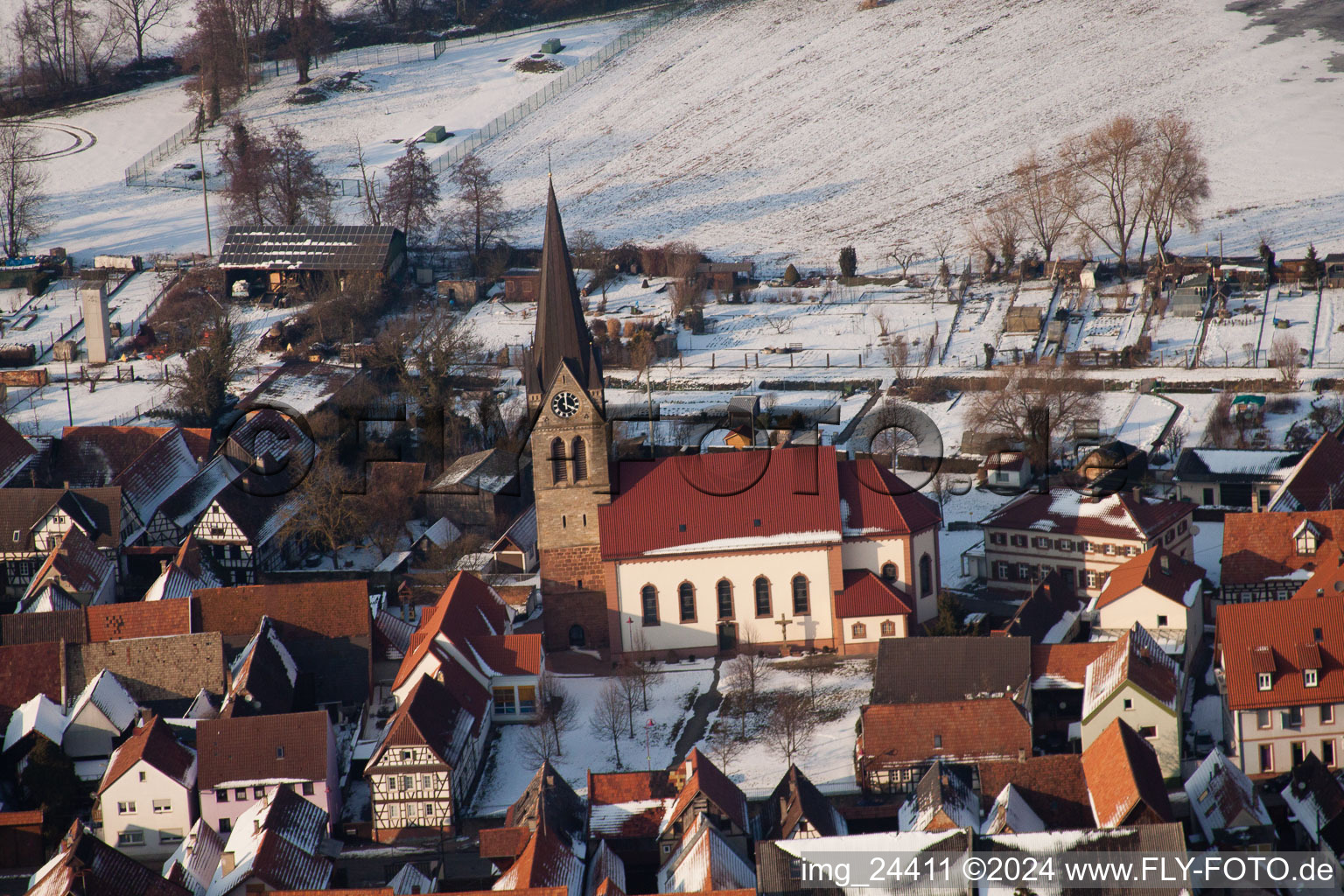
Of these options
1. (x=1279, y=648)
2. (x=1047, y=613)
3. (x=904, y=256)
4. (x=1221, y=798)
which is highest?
(x=904, y=256)

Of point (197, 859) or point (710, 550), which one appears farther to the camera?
point (710, 550)

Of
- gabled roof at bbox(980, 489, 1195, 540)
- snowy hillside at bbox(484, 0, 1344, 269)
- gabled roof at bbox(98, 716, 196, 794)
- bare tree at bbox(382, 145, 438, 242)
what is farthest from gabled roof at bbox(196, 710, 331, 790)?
snowy hillside at bbox(484, 0, 1344, 269)

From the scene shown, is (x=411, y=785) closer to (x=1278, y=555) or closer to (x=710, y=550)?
(x=710, y=550)

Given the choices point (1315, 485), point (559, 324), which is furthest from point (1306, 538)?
point (559, 324)

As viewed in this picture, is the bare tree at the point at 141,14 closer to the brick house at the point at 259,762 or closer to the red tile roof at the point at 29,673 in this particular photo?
the red tile roof at the point at 29,673

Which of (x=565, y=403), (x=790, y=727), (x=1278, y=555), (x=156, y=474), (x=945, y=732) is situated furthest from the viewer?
(x=156, y=474)

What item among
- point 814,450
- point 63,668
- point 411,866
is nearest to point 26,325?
point 63,668
